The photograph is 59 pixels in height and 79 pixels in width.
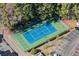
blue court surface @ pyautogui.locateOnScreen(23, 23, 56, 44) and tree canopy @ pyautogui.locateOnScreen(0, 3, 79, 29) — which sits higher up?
tree canopy @ pyautogui.locateOnScreen(0, 3, 79, 29)

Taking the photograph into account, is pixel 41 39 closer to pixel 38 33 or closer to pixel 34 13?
pixel 38 33

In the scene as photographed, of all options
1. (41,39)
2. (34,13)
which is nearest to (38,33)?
(41,39)

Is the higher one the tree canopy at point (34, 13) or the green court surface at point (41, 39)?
the tree canopy at point (34, 13)

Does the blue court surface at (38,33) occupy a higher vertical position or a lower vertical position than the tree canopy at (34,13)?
lower

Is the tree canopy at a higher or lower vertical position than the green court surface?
higher

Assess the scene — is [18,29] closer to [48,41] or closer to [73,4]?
[48,41]

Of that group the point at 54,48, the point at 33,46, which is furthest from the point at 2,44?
the point at 54,48
